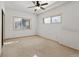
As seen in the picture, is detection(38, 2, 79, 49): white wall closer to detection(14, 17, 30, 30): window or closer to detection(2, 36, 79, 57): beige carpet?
detection(2, 36, 79, 57): beige carpet

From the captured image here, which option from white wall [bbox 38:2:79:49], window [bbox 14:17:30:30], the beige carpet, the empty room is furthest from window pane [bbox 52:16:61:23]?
window [bbox 14:17:30:30]

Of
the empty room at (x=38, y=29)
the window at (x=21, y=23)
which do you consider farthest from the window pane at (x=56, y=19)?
the window at (x=21, y=23)

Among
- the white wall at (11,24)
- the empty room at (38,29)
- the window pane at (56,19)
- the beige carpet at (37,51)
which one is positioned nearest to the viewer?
the beige carpet at (37,51)

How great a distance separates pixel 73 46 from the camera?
13.0 ft

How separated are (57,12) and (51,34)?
1711 millimetres

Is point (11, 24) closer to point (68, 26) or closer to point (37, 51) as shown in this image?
point (37, 51)

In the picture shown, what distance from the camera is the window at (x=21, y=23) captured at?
7027 millimetres

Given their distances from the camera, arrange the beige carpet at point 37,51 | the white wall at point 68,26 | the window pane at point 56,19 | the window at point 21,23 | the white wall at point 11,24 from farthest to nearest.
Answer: the window at point 21,23 < the white wall at point 11,24 < the window pane at point 56,19 < the white wall at point 68,26 < the beige carpet at point 37,51

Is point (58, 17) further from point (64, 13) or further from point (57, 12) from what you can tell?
point (64, 13)

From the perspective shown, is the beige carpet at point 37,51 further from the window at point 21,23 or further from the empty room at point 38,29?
the window at point 21,23

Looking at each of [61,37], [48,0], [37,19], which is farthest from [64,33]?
[37,19]

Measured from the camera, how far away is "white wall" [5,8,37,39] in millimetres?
6203

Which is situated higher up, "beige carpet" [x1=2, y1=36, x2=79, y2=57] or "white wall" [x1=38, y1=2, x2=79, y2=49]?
"white wall" [x1=38, y1=2, x2=79, y2=49]

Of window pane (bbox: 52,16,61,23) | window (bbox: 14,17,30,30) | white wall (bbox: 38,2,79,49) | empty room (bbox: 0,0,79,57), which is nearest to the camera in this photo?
empty room (bbox: 0,0,79,57)
